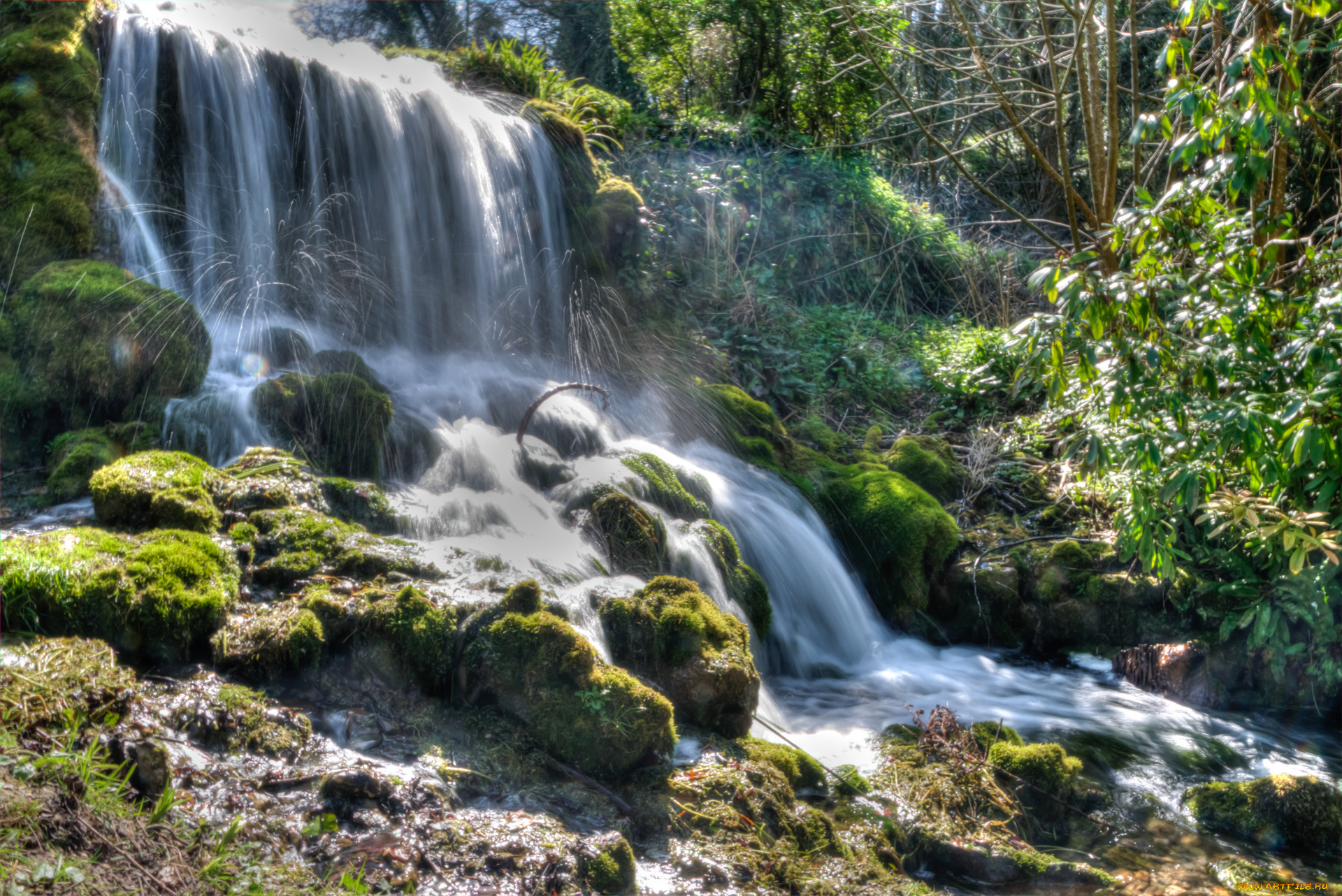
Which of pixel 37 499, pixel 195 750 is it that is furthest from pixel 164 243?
pixel 195 750

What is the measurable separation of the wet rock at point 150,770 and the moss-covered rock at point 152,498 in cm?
178

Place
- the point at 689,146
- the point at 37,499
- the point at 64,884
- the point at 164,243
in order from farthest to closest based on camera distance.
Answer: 1. the point at 689,146
2. the point at 164,243
3. the point at 37,499
4. the point at 64,884

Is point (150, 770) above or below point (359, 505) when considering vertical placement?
below

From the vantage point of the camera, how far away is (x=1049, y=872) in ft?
12.7

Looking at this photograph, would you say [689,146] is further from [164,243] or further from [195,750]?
[195,750]

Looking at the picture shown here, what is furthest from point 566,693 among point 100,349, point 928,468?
point 928,468

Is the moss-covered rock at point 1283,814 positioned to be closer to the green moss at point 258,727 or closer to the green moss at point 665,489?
the green moss at point 665,489

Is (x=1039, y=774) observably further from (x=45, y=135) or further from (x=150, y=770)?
(x=45, y=135)

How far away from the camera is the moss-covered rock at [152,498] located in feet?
14.7

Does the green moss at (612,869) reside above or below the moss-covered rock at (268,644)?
below

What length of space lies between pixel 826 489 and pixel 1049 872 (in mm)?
4740

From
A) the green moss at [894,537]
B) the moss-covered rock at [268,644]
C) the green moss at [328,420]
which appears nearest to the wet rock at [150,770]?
the moss-covered rock at [268,644]

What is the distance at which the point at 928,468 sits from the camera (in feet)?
29.4

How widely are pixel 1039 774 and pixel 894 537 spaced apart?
3341 millimetres
